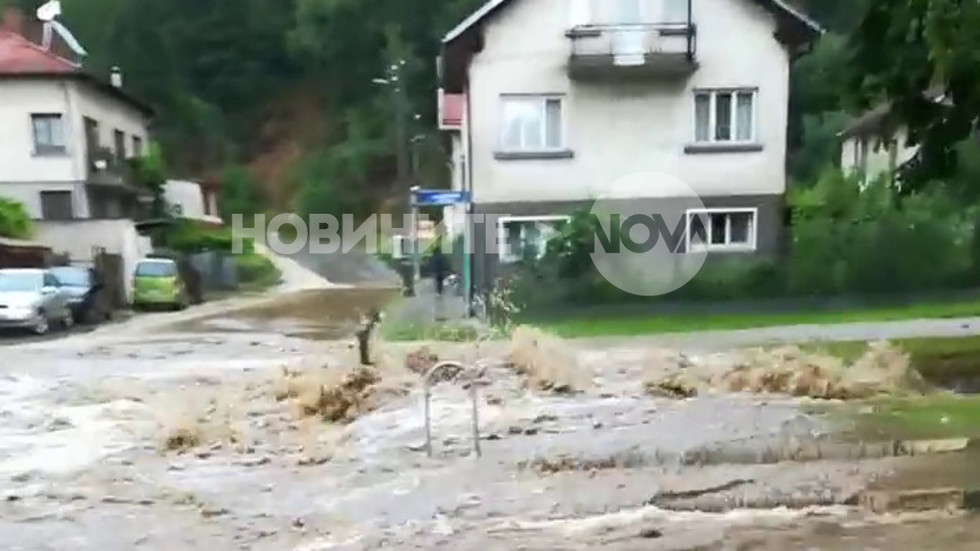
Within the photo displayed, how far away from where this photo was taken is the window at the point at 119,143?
4269 cm

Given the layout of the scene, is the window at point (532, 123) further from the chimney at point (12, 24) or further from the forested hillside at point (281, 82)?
the forested hillside at point (281, 82)

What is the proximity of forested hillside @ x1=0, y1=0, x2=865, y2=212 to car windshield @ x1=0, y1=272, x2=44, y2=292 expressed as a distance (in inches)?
1391

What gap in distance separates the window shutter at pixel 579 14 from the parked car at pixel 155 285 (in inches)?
578

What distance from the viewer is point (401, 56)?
63062 mm

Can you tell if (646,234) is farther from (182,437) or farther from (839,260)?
(182,437)

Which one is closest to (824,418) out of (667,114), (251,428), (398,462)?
(398,462)

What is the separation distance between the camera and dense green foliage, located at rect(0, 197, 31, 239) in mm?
32719

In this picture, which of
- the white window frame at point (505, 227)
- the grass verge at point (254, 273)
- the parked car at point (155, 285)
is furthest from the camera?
the grass verge at point (254, 273)

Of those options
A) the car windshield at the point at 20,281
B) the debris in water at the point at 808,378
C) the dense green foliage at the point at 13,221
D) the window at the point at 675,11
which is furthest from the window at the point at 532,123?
the dense green foliage at the point at 13,221

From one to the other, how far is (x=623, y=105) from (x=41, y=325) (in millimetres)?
14353

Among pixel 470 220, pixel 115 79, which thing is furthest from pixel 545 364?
pixel 115 79

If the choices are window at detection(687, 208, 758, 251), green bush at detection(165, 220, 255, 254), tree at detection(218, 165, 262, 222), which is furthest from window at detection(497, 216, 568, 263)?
tree at detection(218, 165, 262, 222)

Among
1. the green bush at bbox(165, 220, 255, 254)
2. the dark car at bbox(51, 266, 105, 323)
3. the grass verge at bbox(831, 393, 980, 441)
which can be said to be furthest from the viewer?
the green bush at bbox(165, 220, 255, 254)

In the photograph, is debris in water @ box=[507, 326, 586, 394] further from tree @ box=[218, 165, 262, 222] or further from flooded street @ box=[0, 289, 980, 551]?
tree @ box=[218, 165, 262, 222]
